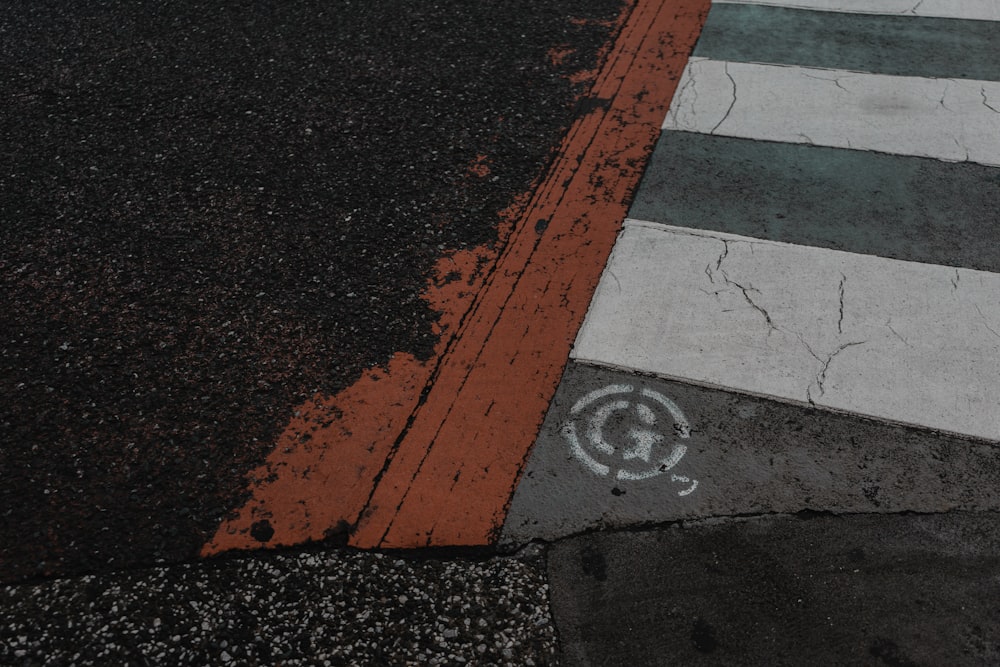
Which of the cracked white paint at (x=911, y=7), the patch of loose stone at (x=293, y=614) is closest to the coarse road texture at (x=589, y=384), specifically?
the patch of loose stone at (x=293, y=614)

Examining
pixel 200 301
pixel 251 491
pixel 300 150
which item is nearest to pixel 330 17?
pixel 300 150

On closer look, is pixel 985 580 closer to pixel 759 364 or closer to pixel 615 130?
pixel 759 364

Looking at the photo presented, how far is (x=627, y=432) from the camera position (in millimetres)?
3172

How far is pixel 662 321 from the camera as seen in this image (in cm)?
364

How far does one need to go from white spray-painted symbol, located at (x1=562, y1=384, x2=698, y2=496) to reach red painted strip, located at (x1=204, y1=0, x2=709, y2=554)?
7.1 inches

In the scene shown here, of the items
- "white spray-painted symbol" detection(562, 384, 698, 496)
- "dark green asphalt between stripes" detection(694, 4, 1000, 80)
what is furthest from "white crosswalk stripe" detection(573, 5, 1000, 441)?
"dark green asphalt between stripes" detection(694, 4, 1000, 80)

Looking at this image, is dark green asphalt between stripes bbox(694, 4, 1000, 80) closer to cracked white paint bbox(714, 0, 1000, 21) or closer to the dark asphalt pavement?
cracked white paint bbox(714, 0, 1000, 21)

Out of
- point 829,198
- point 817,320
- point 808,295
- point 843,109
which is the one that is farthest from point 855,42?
point 817,320

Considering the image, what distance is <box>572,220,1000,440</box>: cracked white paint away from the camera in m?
3.28

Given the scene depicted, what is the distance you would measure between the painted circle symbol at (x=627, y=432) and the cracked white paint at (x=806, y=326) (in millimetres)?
177

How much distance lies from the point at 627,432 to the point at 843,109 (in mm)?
2841

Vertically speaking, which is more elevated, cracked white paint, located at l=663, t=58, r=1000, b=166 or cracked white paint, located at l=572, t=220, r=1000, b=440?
cracked white paint, located at l=663, t=58, r=1000, b=166

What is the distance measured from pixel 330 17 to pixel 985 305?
4547 millimetres

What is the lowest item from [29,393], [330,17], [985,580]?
[985,580]
